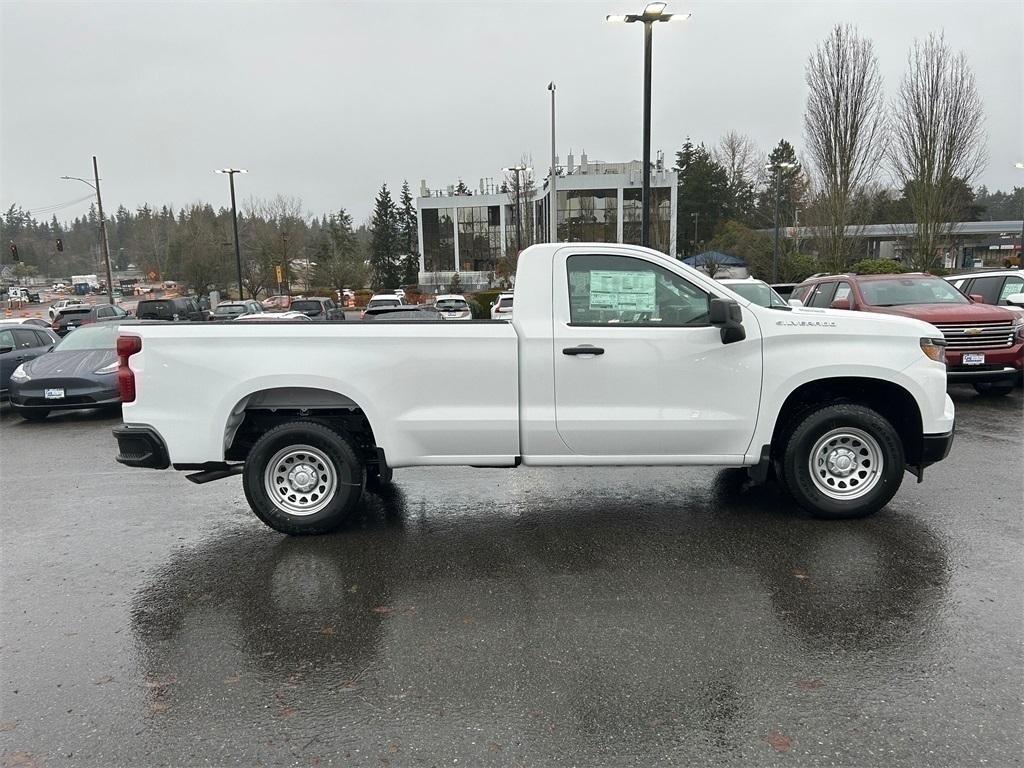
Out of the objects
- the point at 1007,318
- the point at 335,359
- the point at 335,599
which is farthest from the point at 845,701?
the point at 1007,318

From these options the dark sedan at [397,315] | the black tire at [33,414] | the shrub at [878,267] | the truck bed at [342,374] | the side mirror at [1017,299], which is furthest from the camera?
the shrub at [878,267]

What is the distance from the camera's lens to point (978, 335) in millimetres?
9922

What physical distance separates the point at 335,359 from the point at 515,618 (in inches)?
88.6

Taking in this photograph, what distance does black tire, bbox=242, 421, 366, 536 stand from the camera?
5098 mm

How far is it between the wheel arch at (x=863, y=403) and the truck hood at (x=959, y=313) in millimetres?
5341

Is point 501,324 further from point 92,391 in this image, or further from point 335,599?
point 92,391

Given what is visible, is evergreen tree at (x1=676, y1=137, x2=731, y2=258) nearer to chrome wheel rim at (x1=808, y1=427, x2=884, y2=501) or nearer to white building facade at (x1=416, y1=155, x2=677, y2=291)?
white building facade at (x1=416, y1=155, x2=677, y2=291)

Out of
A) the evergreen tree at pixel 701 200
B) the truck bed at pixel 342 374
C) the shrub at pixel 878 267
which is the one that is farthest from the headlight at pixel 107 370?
the evergreen tree at pixel 701 200

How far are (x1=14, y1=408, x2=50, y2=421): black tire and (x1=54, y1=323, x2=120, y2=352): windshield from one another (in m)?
1.20

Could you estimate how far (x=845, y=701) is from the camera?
3086mm

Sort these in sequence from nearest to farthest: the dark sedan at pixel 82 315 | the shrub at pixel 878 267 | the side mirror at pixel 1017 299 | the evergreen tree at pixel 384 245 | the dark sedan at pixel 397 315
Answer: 1. the dark sedan at pixel 397 315
2. the side mirror at pixel 1017 299
3. the shrub at pixel 878 267
4. the dark sedan at pixel 82 315
5. the evergreen tree at pixel 384 245

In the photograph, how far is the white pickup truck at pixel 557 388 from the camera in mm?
4984

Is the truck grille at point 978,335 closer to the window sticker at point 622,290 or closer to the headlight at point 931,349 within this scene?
the headlight at point 931,349

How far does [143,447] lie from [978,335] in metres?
10.6
